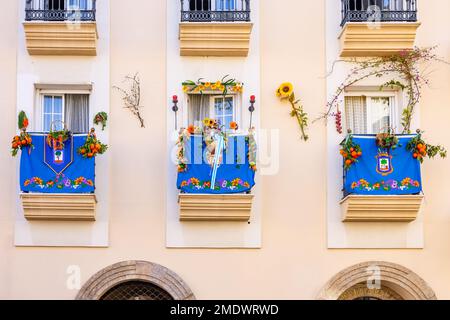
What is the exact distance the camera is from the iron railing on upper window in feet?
77.2

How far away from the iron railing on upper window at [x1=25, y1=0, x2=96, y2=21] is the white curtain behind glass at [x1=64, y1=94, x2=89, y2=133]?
1.39m

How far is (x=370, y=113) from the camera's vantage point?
24.0 meters

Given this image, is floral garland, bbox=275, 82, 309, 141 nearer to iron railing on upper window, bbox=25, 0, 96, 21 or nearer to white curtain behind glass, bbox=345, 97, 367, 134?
white curtain behind glass, bbox=345, 97, 367, 134

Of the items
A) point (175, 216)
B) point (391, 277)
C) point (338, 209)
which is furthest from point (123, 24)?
point (391, 277)

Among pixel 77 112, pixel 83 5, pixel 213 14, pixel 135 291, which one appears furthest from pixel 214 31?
→ pixel 135 291

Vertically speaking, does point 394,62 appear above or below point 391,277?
above

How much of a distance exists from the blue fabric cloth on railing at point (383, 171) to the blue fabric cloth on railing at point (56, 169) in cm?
451

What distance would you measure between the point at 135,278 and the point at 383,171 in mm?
4639

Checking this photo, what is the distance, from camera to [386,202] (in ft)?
75.3

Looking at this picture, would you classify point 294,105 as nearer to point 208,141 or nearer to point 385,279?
point 208,141
